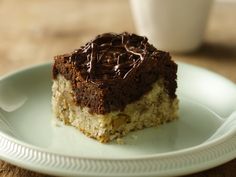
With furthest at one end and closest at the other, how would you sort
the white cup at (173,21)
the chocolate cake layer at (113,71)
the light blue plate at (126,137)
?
the white cup at (173,21) < the chocolate cake layer at (113,71) < the light blue plate at (126,137)

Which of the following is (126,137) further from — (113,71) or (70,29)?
(70,29)

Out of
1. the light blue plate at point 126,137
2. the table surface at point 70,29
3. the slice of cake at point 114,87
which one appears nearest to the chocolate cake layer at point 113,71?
the slice of cake at point 114,87

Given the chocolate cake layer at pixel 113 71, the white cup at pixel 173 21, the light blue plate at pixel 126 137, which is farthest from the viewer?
the white cup at pixel 173 21

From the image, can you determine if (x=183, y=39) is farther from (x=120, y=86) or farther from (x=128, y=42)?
(x=120, y=86)

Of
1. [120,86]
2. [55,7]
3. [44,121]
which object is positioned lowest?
[55,7]

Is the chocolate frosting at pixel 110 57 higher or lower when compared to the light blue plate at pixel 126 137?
higher

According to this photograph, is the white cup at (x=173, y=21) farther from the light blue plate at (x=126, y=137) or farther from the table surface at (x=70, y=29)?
the light blue plate at (x=126, y=137)

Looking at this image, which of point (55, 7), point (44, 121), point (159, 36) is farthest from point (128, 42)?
point (55, 7)
